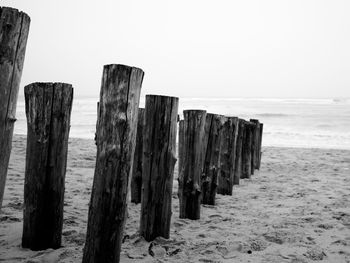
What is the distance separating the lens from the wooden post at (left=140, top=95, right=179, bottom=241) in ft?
8.91

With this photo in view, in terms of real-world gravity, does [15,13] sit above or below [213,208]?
above

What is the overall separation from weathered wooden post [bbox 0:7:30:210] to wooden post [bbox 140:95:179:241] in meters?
1.07

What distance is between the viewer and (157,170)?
2744 mm

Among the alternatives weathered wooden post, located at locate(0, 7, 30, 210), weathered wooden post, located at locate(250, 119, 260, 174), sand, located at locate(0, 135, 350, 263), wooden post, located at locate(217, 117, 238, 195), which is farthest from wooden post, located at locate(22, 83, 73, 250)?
weathered wooden post, located at locate(250, 119, 260, 174)

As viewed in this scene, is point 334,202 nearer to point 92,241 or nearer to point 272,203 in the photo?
point 272,203

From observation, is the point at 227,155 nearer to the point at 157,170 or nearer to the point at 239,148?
the point at 239,148

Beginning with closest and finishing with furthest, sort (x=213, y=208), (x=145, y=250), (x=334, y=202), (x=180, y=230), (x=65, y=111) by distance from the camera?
(x=65, y=111)
(x=145, y=250)
(x=180, y=230)
(x=213, y=208)
(x=334, y=202)

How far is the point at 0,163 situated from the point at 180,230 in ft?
6.01

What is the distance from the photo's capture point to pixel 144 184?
276 cm

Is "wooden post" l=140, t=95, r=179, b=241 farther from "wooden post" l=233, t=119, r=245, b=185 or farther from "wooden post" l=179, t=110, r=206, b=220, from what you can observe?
"wooden post" l=233, t=119, r=245, b=185

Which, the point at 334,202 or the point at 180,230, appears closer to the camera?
the point at 180,230

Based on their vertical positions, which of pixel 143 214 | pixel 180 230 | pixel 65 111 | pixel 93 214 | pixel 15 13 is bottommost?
pixel 180 230

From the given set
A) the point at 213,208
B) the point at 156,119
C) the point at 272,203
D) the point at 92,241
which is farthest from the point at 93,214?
the point at 272,203

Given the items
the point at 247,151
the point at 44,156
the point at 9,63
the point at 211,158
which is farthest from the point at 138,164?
the point at 247,151
